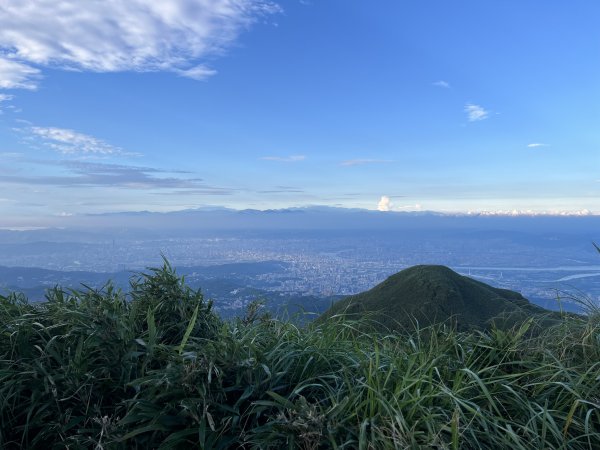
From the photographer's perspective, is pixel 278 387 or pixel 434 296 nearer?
pixel 278 387

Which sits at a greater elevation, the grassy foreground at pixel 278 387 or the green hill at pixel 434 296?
the grassy foreground at pixel 278 387

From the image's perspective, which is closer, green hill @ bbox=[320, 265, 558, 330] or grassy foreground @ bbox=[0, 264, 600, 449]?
grassy foreground @ bbox=[0, 264, 600, 449]

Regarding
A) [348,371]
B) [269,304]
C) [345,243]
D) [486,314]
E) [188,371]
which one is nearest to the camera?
[188,371]

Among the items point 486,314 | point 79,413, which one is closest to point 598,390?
point 79,413

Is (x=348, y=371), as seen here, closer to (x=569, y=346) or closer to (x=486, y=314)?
(x=569, y=346)

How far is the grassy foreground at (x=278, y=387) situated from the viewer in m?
1.99

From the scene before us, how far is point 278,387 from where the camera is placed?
7.47ft

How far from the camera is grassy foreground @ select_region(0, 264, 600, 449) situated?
1.99 metres

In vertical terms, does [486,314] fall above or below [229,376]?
below

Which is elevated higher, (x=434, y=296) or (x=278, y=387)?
(x=278, y=387)

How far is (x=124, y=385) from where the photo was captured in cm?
251

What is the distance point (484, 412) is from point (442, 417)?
0.70ft

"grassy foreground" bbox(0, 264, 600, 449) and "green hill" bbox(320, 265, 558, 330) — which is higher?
"grassy foreground" bbox(0, 264, 600, 449)

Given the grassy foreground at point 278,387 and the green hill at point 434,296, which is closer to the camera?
the grassy foreground at point 278,387
